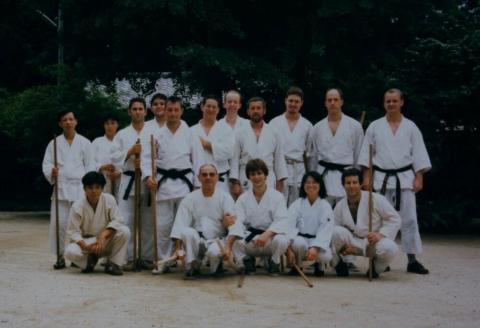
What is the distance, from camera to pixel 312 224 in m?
7.38

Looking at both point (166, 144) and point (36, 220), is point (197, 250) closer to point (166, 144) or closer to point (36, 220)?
point (166, 144)

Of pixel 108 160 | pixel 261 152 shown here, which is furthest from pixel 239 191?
pixel 108 160

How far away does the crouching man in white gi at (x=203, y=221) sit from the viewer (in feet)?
23.1

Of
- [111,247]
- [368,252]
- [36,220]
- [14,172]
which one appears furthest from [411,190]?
[14,172]

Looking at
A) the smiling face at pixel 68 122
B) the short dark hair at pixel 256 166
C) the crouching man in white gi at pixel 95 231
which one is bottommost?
the crouching man in white gi at pixel 95 231

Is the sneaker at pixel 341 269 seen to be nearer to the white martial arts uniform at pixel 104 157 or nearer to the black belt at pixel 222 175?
the black belt at pixel 222 175

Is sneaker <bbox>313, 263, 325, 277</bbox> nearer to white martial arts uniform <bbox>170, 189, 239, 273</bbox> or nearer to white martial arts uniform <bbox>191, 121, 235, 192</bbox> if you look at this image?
white martial arts uniform <bbox>170, 189, 239, 273</bbox>

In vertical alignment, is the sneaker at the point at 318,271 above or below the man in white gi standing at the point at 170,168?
below

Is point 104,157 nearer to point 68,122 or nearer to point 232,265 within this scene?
point 68,122

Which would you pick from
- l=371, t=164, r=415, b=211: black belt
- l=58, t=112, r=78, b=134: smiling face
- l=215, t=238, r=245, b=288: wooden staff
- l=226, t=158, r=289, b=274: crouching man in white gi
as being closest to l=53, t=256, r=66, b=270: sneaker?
l=58, t=112, r=78, b=134: smiling face

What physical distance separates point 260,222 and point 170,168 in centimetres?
117

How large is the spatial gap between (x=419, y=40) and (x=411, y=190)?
521 centimetres

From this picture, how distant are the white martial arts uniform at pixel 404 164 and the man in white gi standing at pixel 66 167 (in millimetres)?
3061

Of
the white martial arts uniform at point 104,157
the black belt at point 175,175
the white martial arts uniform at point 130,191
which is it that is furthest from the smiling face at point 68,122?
the black belt at point 175,175
